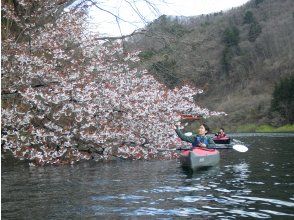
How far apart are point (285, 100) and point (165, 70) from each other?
64.8 meters

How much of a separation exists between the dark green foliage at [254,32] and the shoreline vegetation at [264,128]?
54.5 m

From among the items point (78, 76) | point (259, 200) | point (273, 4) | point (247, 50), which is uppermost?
point (273, 4)

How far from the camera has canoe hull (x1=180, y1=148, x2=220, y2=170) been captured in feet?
55.5

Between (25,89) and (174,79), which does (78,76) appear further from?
(174,79)

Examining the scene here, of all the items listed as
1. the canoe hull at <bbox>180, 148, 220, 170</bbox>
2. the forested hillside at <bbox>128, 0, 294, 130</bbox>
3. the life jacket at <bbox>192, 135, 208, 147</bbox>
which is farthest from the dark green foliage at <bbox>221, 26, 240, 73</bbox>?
the canoe hull at <bbox>180, 148, 220, 170</bbox>

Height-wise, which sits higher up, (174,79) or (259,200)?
(174,79)

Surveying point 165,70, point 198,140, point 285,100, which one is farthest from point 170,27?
point 285,100

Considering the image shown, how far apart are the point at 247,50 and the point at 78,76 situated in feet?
391

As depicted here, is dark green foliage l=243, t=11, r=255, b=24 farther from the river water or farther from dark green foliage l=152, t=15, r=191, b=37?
the river water

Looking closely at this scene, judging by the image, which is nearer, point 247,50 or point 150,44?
point 150,44

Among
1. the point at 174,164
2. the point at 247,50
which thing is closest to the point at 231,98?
the point at 247,50

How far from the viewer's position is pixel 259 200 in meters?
10.4

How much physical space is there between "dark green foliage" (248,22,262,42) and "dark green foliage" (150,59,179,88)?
11957cm

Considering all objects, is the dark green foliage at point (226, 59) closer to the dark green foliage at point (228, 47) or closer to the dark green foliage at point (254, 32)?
the dark green foliage at point (228, 47)
